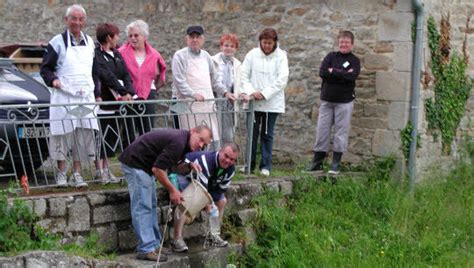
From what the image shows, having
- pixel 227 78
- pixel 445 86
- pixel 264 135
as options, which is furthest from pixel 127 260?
pixel 445 86

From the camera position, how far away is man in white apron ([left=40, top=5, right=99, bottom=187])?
331 inches

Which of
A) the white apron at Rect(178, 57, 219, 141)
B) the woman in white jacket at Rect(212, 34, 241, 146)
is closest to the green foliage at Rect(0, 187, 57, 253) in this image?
the white apron at Rect(178, 57, 219, 141)

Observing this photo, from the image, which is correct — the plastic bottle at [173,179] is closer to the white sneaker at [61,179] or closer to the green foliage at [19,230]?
the white sneaker at [61,179]

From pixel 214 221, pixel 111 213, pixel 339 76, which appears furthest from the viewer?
pixel 339 76

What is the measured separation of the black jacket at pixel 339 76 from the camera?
35.6 feet

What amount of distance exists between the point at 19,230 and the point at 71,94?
1647 millimetres

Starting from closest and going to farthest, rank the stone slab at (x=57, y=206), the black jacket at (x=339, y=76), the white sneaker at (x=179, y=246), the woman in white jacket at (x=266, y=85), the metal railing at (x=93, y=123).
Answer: the stone slab at (x=57, y=206) < the metal railing at (x=93, y=123) < the white sneaker at (x=179, y=246) < the woman in white jacket at (x=266, y=85) < the black jacket at (x=339, y=76)

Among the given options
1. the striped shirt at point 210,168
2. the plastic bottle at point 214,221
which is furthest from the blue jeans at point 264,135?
the striped shirt at point 210,168

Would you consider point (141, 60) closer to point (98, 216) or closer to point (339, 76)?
point (98, 216)

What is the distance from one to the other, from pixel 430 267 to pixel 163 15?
5727 millimetres

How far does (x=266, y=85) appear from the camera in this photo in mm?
10586

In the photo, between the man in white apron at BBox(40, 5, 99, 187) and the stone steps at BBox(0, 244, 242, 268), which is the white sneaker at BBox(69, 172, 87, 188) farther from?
the stone steps at BBox(0, 244, 242, 268)

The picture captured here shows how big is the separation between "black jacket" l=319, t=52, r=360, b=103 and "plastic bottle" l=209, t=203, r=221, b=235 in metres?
2.81

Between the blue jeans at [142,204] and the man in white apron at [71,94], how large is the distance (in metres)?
0.64
